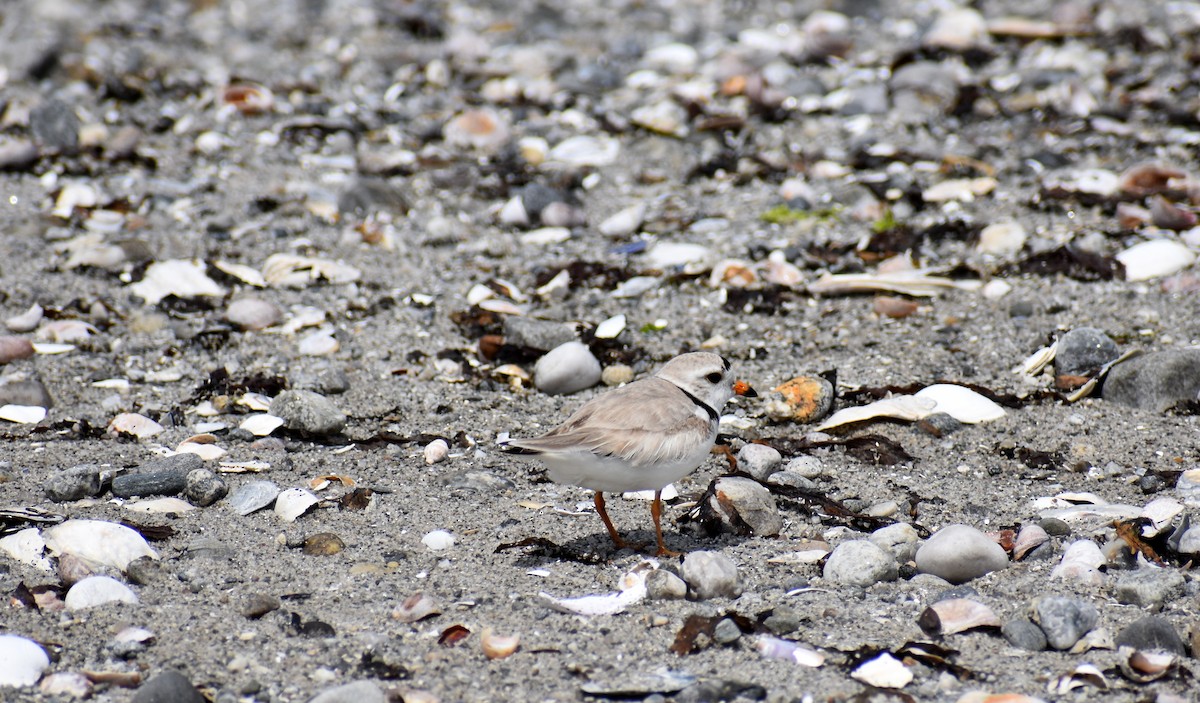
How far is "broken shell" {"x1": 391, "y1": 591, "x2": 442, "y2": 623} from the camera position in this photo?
11.9 ft

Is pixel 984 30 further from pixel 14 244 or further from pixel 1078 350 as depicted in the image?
pixel 14 244

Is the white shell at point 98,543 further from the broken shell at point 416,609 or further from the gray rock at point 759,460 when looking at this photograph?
the gray rock at point 759,460

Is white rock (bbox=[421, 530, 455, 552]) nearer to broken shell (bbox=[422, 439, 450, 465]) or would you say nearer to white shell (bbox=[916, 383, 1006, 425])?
broken shell (bbox=[422, 439, 450, 465])

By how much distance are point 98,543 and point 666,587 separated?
80.1 inches

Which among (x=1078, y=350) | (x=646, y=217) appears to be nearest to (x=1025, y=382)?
(x=1078, y=350)

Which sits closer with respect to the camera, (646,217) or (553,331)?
(553,331)

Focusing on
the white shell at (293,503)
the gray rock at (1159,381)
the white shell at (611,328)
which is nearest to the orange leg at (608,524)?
the white shell at (293,503)

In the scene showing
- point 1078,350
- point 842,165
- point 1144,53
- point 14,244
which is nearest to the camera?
point 1078,350

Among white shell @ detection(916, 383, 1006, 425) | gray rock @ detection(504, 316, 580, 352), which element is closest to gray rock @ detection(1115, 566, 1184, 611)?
white shell @ detection(916, 383, 1006, 425)

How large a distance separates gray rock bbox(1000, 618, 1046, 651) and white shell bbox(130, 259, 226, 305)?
16.4 feet

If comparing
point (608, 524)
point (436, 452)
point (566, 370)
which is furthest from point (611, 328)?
point (608, 524)

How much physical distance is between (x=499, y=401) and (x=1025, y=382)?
8.58 feet

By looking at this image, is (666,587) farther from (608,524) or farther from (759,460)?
(759,460)

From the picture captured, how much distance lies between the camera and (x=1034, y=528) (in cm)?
407
